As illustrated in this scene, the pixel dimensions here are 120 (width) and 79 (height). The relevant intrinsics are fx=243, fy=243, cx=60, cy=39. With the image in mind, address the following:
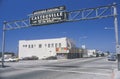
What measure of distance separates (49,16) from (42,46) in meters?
66.8

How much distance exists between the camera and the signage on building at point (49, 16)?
29.3 metres

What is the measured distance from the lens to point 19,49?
100 metres

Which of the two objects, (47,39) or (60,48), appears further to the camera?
(47,39)

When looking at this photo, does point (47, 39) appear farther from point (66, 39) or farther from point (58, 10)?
point (58, 10)

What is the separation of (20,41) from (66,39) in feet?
68.2

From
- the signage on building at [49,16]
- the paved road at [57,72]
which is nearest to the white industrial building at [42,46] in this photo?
the signage on building at [49,16]

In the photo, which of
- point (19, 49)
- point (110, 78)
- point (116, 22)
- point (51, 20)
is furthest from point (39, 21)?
point (19, 49)

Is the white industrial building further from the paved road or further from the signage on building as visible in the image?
the paved road

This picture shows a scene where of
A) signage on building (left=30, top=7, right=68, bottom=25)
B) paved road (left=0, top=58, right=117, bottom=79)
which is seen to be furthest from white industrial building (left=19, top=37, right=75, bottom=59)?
paved road (left=0, top=58, right=117, bottom=79)

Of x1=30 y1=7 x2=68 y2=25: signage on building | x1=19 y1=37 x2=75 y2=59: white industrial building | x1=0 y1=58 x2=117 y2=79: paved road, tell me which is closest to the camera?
x1=0 y1=58 x2=117 y2=79: paved road

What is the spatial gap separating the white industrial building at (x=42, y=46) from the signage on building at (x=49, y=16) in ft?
202

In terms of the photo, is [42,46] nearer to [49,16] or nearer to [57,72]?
[49,16]

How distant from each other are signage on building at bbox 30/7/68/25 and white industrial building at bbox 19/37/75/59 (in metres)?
61.5

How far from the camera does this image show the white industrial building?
9392cm
